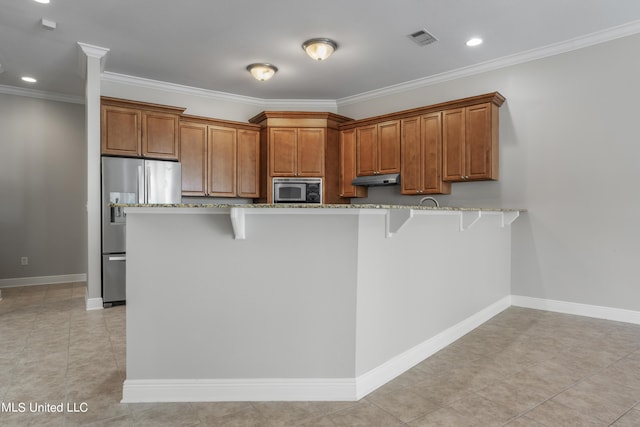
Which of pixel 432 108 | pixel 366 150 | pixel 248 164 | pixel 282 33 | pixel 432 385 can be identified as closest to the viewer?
pixel 432 385

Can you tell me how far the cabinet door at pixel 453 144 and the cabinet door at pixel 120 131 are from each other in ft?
11.7

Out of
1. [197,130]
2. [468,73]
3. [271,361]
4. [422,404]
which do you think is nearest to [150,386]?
[271,361]

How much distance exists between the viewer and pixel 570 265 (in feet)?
12.6

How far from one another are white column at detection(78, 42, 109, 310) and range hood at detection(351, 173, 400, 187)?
315 cm

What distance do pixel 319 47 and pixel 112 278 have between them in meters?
3.31

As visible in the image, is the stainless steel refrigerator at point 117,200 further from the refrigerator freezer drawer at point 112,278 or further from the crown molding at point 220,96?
the crown molding at point 220,96

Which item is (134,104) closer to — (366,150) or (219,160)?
(219,160)

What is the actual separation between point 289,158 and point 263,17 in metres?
2.21

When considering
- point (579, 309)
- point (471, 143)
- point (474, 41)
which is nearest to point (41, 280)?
point (471, 143)

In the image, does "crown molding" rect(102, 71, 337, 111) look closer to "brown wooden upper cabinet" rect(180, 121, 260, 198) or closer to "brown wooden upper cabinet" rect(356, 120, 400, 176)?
"brown wooden upper cabinet" rect(180, 121, 260, 198)

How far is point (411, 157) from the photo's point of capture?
187 inches

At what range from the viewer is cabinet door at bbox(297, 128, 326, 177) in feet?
17.6

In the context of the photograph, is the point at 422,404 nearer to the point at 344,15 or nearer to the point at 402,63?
the point at 344,15

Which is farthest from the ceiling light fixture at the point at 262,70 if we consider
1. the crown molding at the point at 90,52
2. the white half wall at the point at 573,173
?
the white half wall at the point at 573,173
